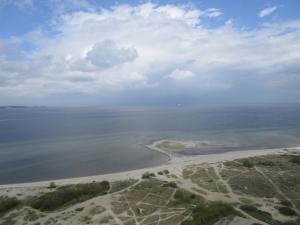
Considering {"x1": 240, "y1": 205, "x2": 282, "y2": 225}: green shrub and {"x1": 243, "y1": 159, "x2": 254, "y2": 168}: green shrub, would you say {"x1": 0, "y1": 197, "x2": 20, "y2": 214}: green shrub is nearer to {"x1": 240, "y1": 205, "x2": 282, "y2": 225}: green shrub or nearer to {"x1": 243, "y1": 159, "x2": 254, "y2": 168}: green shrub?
{"x1": 240, "y1": 205, "x2": 282, "y2": 225}: green shrub

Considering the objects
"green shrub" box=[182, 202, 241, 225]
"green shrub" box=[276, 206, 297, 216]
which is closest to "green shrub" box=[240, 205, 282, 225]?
"green shrub" box=[182, 202, 241, 225]

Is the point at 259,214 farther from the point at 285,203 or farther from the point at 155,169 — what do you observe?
the point at 155,169

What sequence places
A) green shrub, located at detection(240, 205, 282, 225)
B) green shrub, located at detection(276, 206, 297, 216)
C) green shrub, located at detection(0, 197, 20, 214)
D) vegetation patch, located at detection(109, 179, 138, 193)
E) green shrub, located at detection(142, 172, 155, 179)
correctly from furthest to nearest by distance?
green shrub, located at detection(142, 172, 155, 179), vegetation patch, located at detection(109, 179, 138, 193), green shrub, located at detection(0, 197, 20, 214), green shrub, located at detection(276, 206, 297, 216), green shrub, located at detection(240, 205, 282, 225)

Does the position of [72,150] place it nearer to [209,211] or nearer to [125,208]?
[125,208]

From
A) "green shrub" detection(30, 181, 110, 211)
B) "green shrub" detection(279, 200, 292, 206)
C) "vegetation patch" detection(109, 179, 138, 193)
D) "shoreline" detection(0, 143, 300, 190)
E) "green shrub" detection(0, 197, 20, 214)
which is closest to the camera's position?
"green shrub" detection(279, 200, 292, 206)

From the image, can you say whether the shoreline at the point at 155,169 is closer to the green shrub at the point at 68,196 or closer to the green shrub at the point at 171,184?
the green shrub at the point at 68,196

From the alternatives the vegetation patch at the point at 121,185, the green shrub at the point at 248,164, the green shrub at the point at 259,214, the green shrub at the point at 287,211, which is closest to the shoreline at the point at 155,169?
the vegetation patch at the point at 121,185
